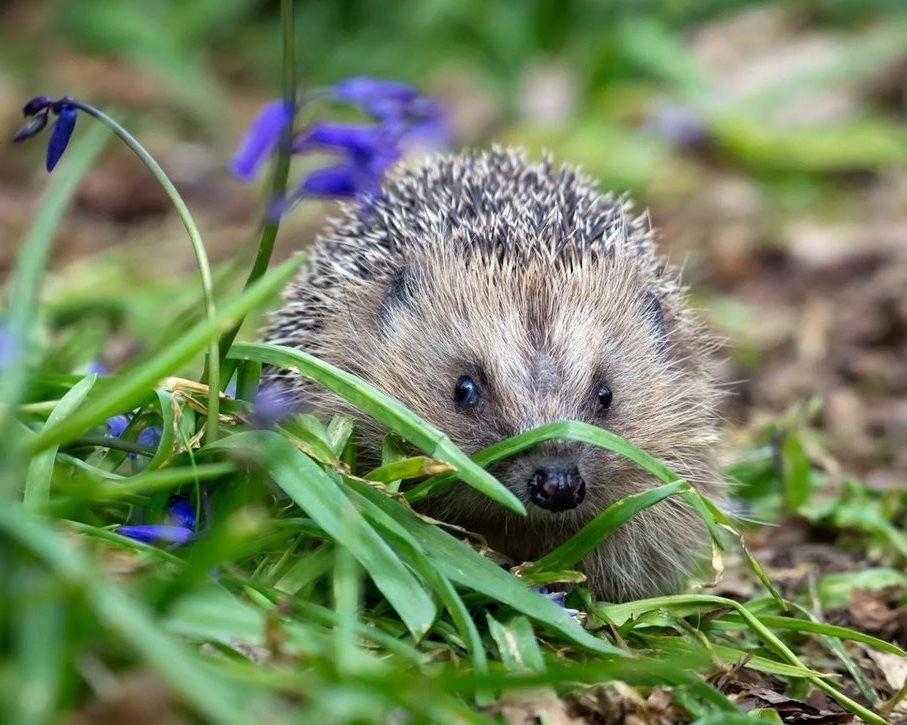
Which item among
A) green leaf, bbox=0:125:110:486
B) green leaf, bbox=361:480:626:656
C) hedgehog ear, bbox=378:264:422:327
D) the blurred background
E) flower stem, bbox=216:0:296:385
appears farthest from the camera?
the blurred background

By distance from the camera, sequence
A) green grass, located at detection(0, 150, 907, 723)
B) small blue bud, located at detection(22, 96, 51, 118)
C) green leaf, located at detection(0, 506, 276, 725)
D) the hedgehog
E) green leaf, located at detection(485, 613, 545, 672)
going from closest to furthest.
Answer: green leaf, located at detection(0, 506, 276, 725), green grass, located at detection(0, 150, 907, 723), green leaf, located at detection(485, 613, 545, 672), small blue bud, located at detection(22, 96, 51, 118), the hedgehog

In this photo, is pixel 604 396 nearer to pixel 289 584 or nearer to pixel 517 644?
pixel 517 644

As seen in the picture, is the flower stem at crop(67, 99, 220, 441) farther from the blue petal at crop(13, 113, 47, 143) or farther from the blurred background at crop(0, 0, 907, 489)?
the blurred background at crop(0, 0, 907, 489)

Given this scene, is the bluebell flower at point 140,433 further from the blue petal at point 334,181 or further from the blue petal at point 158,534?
the blue petal at point 334,181

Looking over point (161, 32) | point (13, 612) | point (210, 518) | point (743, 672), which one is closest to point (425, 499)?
point (210, 518)

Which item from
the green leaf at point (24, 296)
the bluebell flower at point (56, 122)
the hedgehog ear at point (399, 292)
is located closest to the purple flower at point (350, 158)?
the hedgehog ear at point (399, 292)

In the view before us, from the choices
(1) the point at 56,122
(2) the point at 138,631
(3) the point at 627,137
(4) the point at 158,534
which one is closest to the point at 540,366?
(4) the point at 158,534

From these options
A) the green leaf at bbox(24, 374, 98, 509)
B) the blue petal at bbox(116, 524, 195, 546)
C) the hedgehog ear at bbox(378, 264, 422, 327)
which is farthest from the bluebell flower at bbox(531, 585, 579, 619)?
the green leaf at bbox(24, 374, 98, 509)
